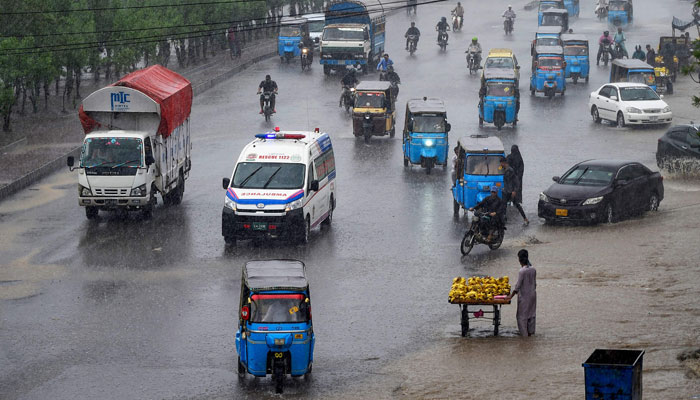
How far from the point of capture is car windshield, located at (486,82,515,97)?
39.6 meters

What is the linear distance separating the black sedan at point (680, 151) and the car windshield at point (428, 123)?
19.9 feet

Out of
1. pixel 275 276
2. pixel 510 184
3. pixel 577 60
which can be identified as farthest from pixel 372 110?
pixel 275 276

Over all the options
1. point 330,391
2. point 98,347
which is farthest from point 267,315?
point 98,347

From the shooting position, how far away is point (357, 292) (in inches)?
797

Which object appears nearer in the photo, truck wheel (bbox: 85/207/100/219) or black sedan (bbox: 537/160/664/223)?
black sedan (bbox: 537/160/664/223)

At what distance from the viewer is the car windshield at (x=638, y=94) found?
3950 cm

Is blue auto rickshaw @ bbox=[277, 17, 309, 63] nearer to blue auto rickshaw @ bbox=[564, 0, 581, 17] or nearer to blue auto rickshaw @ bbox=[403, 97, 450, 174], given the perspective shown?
blue auto rickshaw @ bbox=[403, 97, 450, 174]

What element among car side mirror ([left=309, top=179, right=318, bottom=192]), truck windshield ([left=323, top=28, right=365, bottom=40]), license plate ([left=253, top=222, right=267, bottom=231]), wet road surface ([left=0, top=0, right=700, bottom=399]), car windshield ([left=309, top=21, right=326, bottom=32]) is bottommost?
wet road surface ([left=0, top=0, right=700, bottom=399])

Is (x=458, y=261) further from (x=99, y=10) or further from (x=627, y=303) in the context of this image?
(x=99, y=10)

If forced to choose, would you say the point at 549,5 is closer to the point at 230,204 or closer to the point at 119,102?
the point at 119,102

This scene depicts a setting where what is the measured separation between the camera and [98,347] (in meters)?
17.0

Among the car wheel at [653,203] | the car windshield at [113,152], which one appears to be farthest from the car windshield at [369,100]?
the car wheel at [653,203]

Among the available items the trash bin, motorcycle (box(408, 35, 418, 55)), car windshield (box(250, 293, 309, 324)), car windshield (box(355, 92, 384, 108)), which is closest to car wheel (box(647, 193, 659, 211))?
car windshield (box(355, 92, 384, 108))

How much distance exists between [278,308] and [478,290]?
3.42 m
